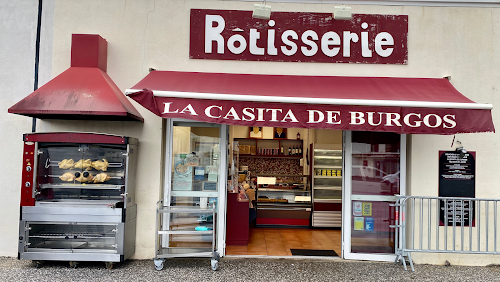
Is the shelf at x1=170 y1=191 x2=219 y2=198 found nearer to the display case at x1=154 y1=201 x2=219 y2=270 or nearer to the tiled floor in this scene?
the display case at x1=154 y1=201 x2=219 y2=270

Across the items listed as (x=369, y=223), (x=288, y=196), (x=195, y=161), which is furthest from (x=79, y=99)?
(x=288, y=196)

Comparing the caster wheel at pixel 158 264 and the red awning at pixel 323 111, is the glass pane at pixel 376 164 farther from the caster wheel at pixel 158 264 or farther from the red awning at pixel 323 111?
the caster wheel at pixel 158 264

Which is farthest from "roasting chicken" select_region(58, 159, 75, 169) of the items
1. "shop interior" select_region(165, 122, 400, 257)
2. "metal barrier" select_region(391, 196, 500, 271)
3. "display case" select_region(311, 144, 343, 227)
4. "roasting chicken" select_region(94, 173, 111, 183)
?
"display case" select_region(311, 144, 343, 227)

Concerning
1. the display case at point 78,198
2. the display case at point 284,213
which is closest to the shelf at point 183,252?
the display case at point 78,198

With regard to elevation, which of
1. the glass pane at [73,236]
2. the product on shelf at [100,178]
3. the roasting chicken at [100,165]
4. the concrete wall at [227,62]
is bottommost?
the glass pane at [73,236]

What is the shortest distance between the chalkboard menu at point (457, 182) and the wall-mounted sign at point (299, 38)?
1751 millimetres

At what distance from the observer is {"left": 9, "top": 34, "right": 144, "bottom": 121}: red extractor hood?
4.53m

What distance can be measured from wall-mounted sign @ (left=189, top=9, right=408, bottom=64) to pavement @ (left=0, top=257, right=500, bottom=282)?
10.6ft

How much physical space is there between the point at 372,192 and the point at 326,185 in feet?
9.71

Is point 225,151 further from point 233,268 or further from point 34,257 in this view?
point 34,257

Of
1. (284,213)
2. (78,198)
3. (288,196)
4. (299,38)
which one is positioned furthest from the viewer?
(288,196)

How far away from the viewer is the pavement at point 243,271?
4551mm

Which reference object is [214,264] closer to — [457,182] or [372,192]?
[372,192]

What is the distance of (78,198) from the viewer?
500 cm
